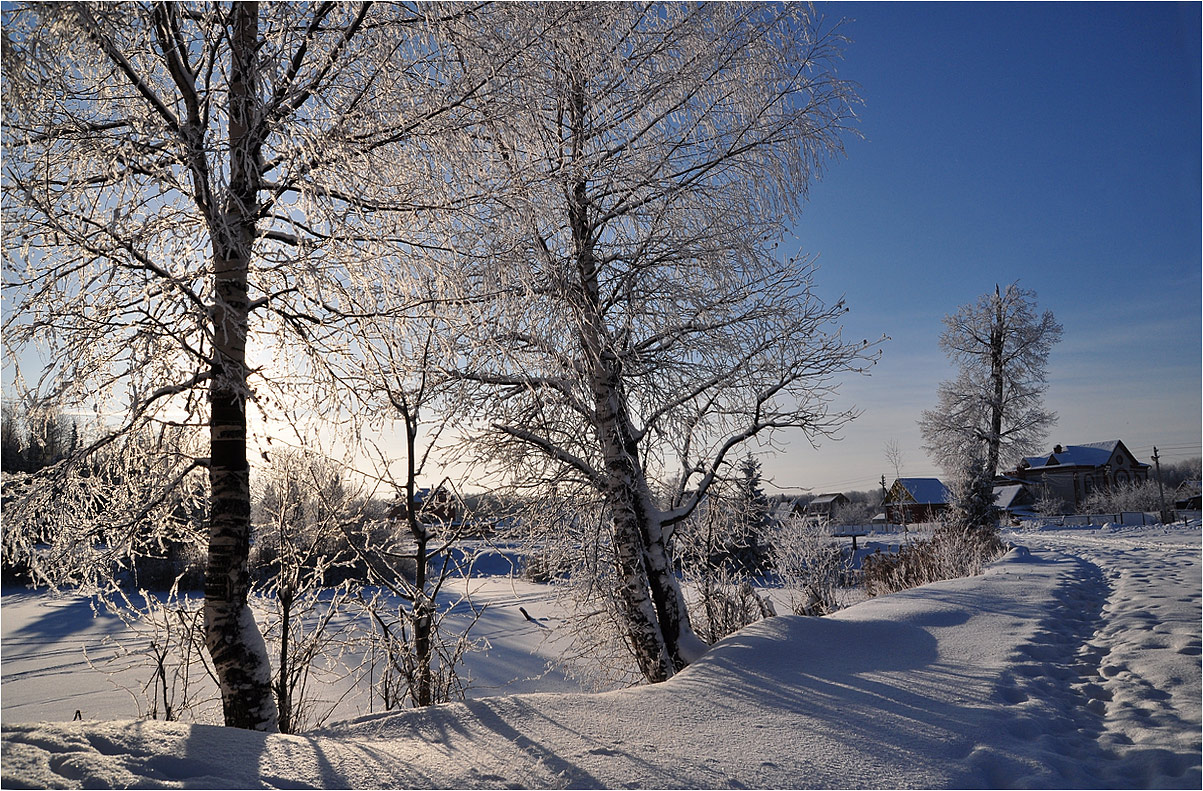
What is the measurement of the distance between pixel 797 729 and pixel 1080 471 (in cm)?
5108

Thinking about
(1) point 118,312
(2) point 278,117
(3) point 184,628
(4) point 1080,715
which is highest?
(2) point 278,117

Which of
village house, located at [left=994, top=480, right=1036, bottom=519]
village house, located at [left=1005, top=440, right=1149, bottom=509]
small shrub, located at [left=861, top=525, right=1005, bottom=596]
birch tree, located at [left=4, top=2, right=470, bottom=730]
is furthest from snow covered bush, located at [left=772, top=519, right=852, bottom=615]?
village house, located at [left=1005, top=440, right=1149, bottom=509]

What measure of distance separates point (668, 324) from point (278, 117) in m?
3.20

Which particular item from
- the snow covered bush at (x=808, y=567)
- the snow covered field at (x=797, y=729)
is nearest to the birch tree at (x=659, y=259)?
the snow covered field at (x=797, y=729)

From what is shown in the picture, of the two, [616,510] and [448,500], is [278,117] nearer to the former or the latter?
[448,500]

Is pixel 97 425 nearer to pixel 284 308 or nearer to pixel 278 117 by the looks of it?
pixel 284 308

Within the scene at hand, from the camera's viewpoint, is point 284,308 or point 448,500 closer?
point 284,308

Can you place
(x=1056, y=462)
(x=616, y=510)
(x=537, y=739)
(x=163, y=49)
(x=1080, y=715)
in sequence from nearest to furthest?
1. (x=537, y=739)
2. (x=163, y=49)
3. (x=1080, y=715)
4. (x=616, y=510)
5. (x=1056, y=462)

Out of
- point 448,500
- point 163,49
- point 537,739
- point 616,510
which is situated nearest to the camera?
point 537,739

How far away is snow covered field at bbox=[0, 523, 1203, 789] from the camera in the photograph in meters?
2.64

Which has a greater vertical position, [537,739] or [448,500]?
[448,500]

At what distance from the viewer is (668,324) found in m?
5.63

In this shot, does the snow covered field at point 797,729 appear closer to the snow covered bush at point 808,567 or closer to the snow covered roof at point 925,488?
the snow covered bush at point 808,567

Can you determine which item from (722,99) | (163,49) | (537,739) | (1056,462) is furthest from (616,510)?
Result: (1056,462)
